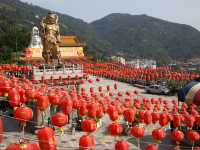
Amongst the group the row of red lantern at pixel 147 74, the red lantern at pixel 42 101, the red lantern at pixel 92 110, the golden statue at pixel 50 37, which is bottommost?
the red lantern at pixel 92 110

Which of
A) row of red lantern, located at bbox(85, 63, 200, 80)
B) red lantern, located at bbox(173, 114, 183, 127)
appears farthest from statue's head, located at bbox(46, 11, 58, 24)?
red lantern, located at bbox(173, 114, 183, 127)

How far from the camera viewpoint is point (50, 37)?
33.5 meters

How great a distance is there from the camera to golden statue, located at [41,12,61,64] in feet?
109

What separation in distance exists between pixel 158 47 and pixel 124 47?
19.8 meters

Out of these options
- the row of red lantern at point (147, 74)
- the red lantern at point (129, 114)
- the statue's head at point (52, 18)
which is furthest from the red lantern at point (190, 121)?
the row of red lantern at point (147, 74)

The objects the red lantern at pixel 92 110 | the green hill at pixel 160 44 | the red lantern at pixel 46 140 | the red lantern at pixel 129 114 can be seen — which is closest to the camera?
the red lantern at pixel 46 140

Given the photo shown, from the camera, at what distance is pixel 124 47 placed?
189 meters

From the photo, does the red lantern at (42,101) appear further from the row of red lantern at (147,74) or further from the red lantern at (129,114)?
the row of red lantern at (147,74)

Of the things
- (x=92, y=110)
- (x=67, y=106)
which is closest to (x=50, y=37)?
(x=92, y=110)

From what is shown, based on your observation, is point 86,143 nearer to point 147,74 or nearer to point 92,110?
point 92,110

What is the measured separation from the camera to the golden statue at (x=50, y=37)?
1309 inches

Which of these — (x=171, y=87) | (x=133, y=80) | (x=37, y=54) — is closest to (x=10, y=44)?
(x=37, y=54)

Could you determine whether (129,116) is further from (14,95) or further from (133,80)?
(133,80)

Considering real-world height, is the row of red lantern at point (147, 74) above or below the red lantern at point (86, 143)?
above
